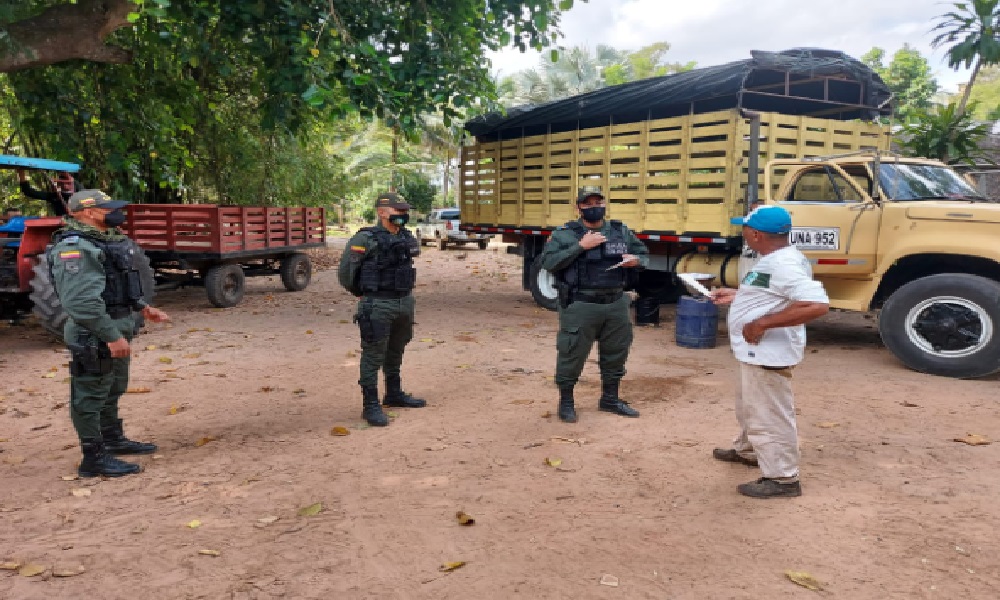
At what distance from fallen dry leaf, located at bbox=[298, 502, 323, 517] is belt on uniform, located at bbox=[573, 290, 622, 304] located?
2.27 metres

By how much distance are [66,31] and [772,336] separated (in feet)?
25.3

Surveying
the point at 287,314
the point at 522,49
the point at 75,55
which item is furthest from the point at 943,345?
the point at 75,55

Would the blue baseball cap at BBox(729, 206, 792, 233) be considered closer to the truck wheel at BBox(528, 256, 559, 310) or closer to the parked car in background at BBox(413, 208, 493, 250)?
the truck wheel at BBox(528, 256, 559, 310)

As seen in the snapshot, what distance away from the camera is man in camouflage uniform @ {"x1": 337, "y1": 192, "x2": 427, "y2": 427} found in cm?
479

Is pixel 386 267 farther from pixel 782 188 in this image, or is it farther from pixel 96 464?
pixel 782 188

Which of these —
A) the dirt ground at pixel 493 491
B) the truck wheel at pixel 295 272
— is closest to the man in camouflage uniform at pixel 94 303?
the dirt ground at pixel 493 491

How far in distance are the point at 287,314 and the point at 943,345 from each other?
7.78m

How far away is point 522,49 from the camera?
866cm

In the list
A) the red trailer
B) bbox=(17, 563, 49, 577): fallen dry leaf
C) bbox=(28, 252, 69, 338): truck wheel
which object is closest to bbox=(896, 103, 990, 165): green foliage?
the red trailer

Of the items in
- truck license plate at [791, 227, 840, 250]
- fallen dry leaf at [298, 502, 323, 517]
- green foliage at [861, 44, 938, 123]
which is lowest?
fallen dry leaf at [298, 502, 323, 517]

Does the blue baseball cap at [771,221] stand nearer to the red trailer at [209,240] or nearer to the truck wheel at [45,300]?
the truck wheel at [45,300]

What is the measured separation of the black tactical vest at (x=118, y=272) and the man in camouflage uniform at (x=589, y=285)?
262 cm

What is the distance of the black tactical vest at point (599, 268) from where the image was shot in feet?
15.5

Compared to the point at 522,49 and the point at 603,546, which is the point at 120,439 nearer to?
the point at 603,546
